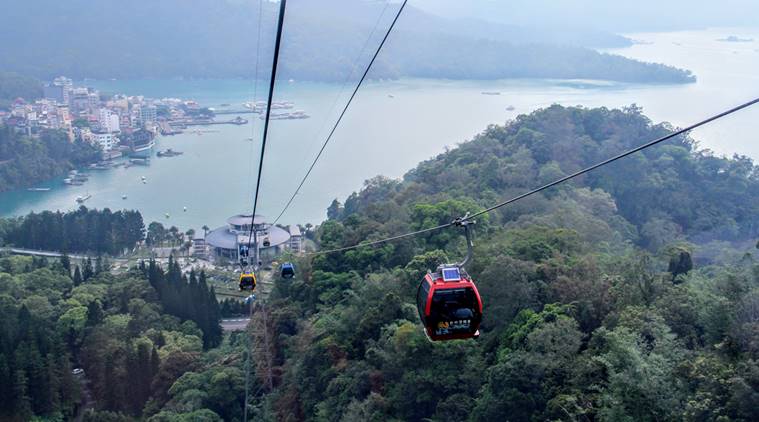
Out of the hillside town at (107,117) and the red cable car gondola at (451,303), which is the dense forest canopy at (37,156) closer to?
the hillside town at (107,117)

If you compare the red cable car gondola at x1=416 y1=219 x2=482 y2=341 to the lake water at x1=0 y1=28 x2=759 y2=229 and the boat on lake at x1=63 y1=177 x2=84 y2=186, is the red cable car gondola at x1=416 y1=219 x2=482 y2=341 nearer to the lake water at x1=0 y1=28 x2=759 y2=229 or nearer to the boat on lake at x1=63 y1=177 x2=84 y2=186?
the lake water at x1=0 y1=28 x2=759 y2=229

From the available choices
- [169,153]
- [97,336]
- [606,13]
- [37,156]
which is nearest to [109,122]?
[169,153]

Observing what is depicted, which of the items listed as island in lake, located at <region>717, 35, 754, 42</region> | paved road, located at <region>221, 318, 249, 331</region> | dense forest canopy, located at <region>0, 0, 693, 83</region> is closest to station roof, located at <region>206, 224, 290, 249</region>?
paved road, located at <region>221, 318, 249, 331</region>

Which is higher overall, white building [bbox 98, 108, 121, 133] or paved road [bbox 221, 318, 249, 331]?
white building [bbox 98, 108, 121, 133]

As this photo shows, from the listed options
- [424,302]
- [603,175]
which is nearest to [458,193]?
[603,175]

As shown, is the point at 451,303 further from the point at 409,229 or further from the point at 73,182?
the point at 73,182

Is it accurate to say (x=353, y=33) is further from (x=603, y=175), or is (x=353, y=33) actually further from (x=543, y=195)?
(x=543, y=195)

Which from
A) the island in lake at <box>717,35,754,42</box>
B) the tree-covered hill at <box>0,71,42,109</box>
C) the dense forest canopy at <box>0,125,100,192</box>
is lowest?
the dense forest canopy at <box>0,125,100,192</box>
